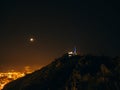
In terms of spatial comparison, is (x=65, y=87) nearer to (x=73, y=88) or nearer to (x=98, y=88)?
(x=73, y=88)

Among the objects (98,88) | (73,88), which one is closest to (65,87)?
(73,88)
